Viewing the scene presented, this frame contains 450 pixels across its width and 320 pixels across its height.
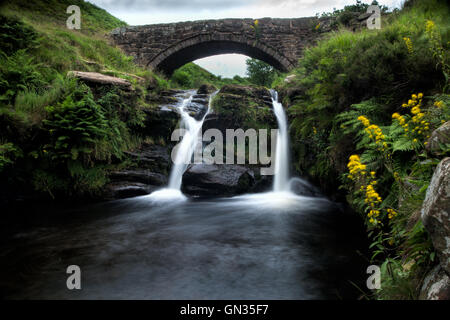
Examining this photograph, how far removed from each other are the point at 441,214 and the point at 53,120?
7432 millimetres

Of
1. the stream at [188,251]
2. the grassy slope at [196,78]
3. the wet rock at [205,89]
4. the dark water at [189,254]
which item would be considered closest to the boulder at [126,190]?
the stream at [188,251]

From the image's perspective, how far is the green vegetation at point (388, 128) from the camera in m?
2.56

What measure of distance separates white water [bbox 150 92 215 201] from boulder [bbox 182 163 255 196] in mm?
348

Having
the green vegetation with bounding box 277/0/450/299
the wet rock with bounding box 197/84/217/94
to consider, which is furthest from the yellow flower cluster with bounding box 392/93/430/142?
the wet rock with bounding box 197/84/217/94

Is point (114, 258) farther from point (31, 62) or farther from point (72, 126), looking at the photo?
point (31, 62)

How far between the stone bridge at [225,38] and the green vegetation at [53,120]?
8.50 m

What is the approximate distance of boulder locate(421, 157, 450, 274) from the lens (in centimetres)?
185

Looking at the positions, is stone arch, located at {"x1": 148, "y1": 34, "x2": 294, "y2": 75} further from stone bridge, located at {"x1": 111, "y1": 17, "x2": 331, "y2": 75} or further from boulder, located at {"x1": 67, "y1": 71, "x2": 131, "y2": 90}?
boulder, located at {"x1": 67, "y1": 71, "x2": 131, "y2": 90}

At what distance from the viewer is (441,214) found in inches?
73.5

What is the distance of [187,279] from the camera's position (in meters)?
3.42

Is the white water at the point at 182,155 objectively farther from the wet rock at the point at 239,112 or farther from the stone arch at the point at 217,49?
the stone arch at the point at 217,49

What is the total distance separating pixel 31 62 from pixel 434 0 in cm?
979

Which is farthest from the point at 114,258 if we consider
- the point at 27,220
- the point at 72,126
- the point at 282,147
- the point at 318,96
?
the point at 282,147

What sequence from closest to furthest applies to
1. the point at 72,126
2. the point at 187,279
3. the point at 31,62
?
the point at 187,279 < the point at 72,126 < the point at 31,62
